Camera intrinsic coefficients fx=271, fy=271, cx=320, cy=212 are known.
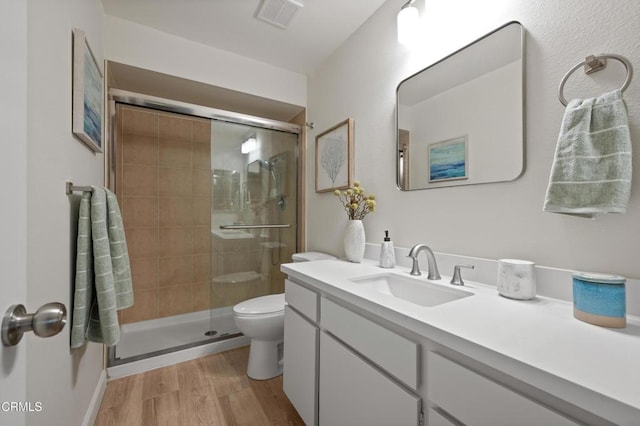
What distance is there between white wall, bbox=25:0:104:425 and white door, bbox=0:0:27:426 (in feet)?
1.47

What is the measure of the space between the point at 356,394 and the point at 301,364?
0.43m

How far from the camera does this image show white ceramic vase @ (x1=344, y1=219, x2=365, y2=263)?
1.59m

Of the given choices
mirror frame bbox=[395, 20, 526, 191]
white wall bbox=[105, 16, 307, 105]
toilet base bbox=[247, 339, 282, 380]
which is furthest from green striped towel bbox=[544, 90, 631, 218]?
white wall bbox=[105, 16, 307, 105]

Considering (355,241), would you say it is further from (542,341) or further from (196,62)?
(196,62)

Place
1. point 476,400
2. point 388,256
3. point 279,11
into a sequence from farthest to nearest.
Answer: point 279,11
point 388,256
point 476,400

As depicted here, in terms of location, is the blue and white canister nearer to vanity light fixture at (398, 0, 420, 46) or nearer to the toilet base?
vanity light fixture at (398, 0, 420, 46)

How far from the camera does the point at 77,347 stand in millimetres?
1128

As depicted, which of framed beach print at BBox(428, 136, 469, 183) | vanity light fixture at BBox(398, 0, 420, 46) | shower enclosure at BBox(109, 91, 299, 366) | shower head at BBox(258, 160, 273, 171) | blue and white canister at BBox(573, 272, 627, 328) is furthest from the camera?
shower head at BBox(258, 160, 273, 171)

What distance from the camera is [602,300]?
27.3 inches

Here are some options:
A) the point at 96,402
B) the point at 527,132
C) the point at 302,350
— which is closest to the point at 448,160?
the point at 527,132

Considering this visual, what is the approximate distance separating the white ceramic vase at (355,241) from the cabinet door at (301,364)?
1.53 feet

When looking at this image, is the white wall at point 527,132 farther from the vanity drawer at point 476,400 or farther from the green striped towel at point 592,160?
the vanity drawer at point 476,400

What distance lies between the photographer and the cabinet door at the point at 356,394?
2.53ft

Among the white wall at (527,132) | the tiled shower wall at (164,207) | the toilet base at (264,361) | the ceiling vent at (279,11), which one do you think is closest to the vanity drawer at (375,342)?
the white wall at (527,132)
